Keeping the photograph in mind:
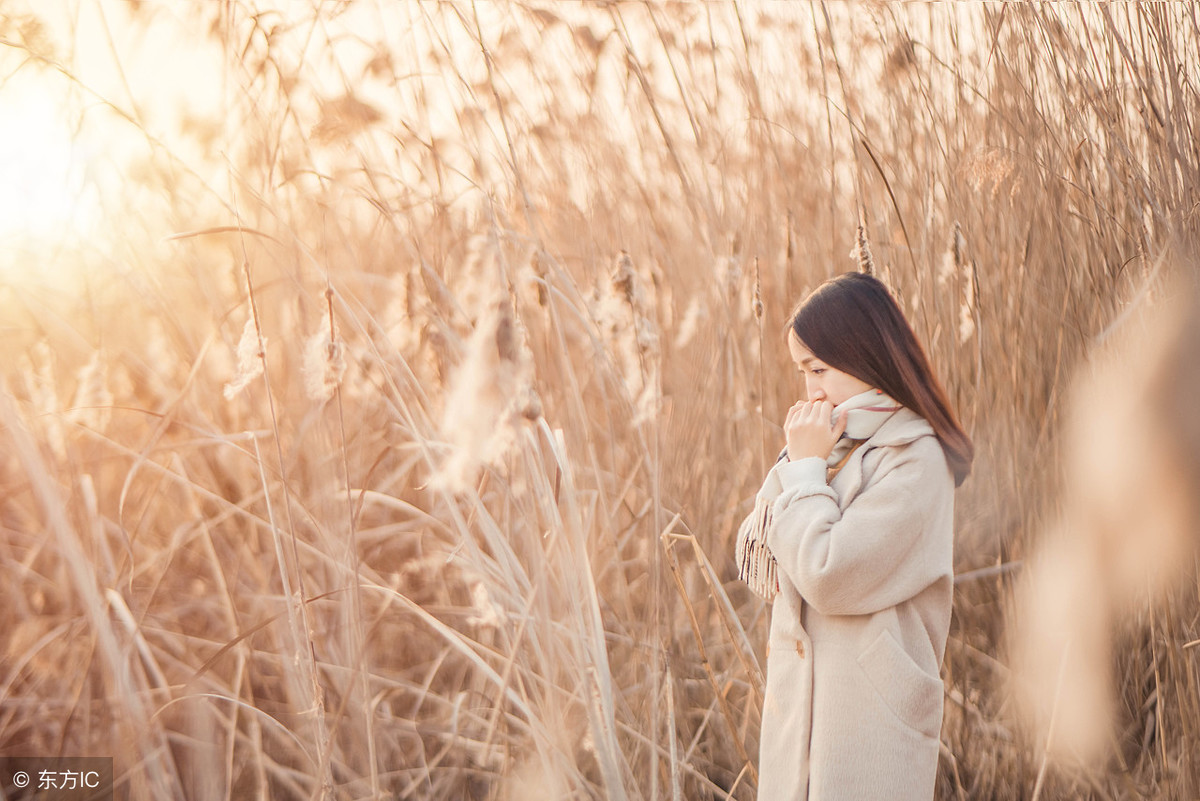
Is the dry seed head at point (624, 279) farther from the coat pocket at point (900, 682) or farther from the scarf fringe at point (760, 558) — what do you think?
the coat pocket at point (900, 682)

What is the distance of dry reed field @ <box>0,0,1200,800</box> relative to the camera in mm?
1117

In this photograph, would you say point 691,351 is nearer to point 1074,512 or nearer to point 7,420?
point 1074,512

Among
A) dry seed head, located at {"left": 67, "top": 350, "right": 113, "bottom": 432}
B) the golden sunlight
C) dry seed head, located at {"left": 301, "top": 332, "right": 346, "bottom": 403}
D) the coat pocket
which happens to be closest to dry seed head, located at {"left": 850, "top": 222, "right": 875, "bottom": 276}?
the coat pocket

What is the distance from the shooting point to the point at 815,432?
86 centimetres

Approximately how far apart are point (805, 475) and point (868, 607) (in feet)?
0.45

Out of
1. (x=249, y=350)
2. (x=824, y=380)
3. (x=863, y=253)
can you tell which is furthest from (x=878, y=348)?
(x=249, y=350)

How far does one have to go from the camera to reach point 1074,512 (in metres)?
1.37

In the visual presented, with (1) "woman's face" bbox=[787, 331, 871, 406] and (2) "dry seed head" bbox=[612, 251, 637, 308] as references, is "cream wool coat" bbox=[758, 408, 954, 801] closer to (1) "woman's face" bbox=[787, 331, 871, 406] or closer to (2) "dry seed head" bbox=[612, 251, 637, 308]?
(1) "woman's face" bbox=[787, 331, 871, 406]

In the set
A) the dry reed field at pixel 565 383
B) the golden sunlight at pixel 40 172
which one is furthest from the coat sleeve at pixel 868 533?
the golden sunlight at pixel 40 172

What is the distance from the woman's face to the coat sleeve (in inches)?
2.8

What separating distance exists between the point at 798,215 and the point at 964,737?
949mm

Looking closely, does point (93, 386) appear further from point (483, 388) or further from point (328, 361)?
point (483, 388)

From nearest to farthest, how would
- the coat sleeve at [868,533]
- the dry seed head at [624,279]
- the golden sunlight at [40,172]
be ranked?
the coat sleeve at [868,533], the dry seed head at [624,279], the golden sunlight at [40,172]

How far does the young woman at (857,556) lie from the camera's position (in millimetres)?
811
